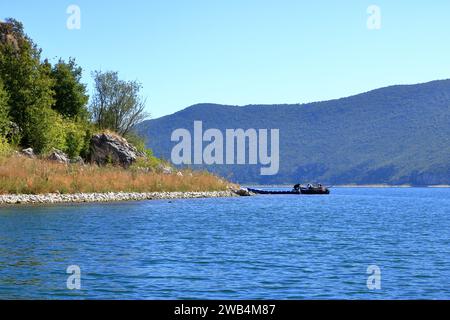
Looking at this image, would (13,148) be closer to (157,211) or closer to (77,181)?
(77,181)

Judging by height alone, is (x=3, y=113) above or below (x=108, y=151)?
above

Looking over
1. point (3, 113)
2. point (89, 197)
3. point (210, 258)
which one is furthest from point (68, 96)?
point (210, 258)

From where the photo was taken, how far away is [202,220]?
4856cm

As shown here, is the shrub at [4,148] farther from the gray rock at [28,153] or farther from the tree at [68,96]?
the tree at [68,96]

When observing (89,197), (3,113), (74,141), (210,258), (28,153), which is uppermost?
(3,113)

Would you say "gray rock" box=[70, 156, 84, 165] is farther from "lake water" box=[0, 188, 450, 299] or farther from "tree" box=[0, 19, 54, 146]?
"lake water" box=[0, 188, 450, 299]

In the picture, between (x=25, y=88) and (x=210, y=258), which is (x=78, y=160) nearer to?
(x=25, y=88)

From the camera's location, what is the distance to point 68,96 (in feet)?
283

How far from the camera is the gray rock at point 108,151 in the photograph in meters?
82.1

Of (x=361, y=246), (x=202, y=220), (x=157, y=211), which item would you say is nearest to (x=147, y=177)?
(x=157, y=211)

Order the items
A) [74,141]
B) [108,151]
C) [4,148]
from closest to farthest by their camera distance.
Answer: [4,148] → [74,141] → [108,151]

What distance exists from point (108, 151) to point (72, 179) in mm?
17081

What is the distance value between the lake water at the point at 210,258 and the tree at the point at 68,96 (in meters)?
38.7
